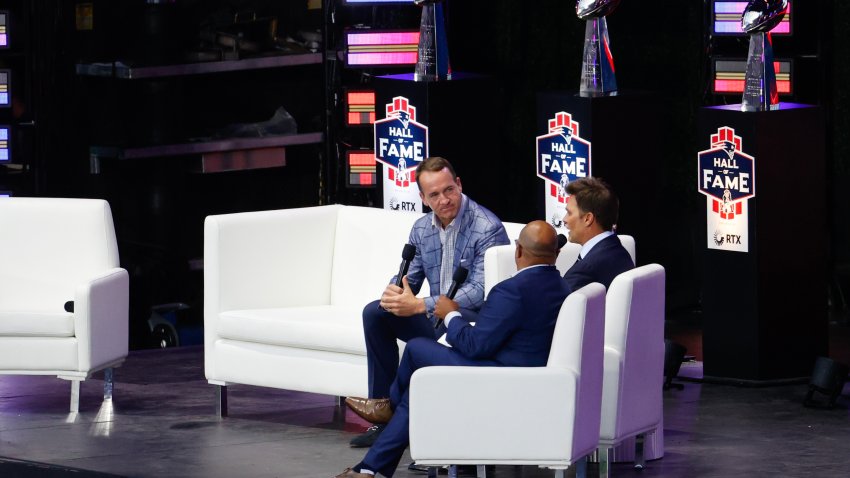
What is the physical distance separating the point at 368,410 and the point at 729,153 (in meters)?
2.21

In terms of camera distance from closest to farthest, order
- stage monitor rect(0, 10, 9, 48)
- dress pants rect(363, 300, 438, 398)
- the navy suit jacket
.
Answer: the navy suit jacket, dress pants rect(363, 300, 438, 398), stage monitor rect(0, 10, 9, 48)

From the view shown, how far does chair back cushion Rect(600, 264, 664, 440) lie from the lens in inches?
218

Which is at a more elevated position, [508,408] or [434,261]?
[434,261]

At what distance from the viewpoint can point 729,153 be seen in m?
7.27

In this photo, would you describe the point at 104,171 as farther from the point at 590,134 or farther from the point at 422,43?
the point at 590,134

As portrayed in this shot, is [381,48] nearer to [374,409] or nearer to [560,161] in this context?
[560,161]

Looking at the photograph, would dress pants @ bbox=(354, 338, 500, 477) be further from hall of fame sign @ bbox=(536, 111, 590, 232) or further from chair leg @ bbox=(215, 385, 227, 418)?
hall of fame sign @ bbox=(536, 111, 590, 232)

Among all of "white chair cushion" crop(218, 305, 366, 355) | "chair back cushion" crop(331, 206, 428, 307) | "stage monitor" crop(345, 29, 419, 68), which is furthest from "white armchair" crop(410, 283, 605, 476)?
"stage monitor" crop(345, 29, 419, 68)

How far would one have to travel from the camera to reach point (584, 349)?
5145 millimetres

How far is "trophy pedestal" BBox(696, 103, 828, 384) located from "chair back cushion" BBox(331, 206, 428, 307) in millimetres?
1442

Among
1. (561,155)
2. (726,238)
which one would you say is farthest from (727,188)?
(561,155)

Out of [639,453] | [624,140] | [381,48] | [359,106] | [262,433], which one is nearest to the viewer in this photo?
[639,453]

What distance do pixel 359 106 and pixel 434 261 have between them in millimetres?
3014

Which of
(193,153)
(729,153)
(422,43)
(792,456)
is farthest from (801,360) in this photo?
(193,153)
